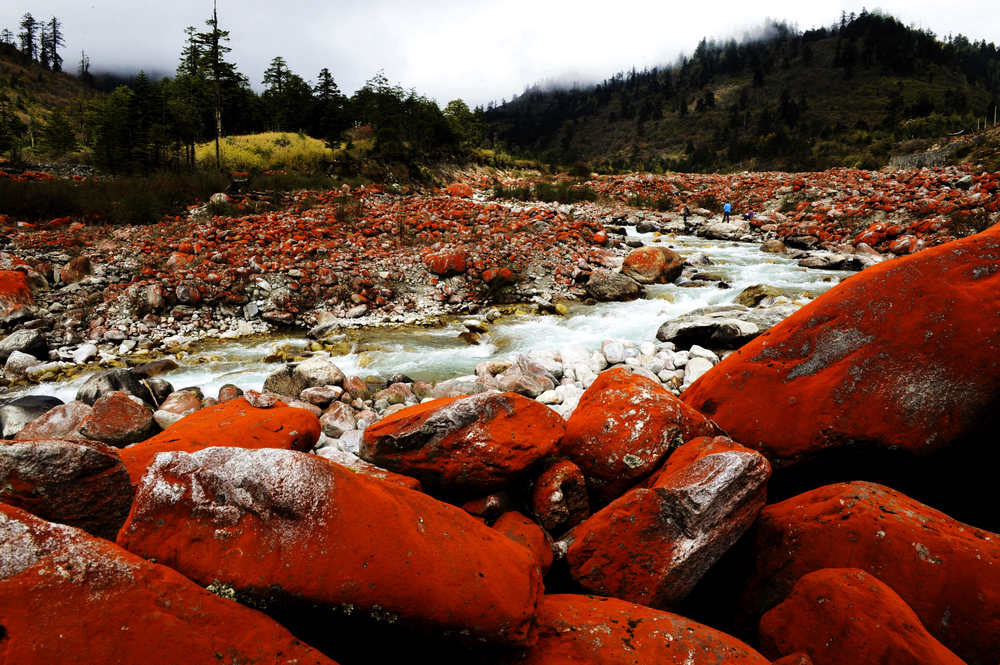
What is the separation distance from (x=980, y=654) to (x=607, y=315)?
853 centimetres

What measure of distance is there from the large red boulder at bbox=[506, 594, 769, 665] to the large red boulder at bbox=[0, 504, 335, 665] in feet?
3.31

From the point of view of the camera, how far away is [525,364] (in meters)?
6.85

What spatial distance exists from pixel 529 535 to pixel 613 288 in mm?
9428

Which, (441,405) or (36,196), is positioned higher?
(36,196)

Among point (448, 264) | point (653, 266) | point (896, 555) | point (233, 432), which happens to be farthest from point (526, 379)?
point (653, 266)

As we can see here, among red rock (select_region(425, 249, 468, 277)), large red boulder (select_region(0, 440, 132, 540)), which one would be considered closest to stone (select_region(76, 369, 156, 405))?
large red boulder (select_region(0, 440, 132, 540))

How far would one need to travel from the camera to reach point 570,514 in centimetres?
311

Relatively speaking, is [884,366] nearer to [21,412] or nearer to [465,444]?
[465,444]

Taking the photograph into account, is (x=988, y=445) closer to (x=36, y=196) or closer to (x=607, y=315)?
(x=607, y=315)

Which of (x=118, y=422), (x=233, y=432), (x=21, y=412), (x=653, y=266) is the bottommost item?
(x=21, y=412)

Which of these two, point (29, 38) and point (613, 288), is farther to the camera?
point (29, 38)

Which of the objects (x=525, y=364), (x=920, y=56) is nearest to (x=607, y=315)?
(x=525, y=364)

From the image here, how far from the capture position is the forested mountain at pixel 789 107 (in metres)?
44.7

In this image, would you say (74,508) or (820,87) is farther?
(820,87)
